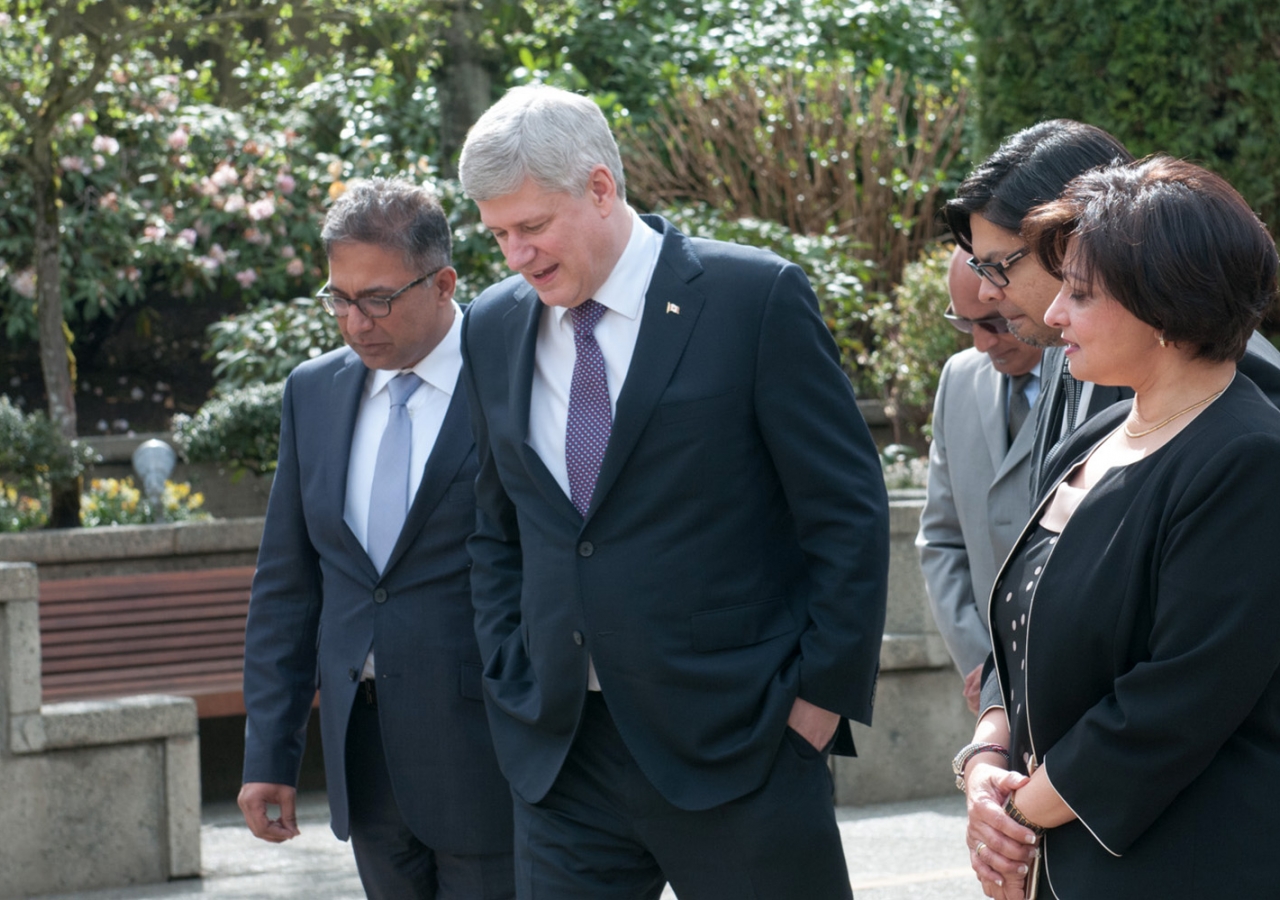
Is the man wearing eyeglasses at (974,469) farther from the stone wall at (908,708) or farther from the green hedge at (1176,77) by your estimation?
the green hedge at (1176,77)

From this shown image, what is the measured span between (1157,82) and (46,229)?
19.5ft

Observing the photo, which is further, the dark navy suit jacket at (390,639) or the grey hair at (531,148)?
the dark navy suit jacket at (390,639)

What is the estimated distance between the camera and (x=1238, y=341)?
2.28 meters

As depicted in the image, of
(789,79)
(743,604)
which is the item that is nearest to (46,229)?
(789,79)

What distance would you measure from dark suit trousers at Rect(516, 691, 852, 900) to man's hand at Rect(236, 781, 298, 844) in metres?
0.80

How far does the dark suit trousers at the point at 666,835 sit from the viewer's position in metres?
2.84

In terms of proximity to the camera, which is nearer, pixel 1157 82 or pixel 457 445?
pixel 457 445

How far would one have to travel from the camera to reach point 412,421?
11.8 feet

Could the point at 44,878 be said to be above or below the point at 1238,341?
below

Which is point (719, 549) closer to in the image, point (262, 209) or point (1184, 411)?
point (1184, 411)

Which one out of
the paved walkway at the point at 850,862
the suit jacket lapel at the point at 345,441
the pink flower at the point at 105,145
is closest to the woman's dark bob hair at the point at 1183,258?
the suit jacket lapel at the point at 345,441

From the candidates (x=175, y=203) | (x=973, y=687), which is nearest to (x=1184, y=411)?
(x=973, y=687)

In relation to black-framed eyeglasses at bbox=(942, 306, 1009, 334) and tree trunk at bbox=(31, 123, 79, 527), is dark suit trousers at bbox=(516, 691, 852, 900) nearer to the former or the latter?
black-framed eyeglasses at bbox=(942, 306, 1009, 334)

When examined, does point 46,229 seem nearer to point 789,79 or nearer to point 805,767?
point 789,79
